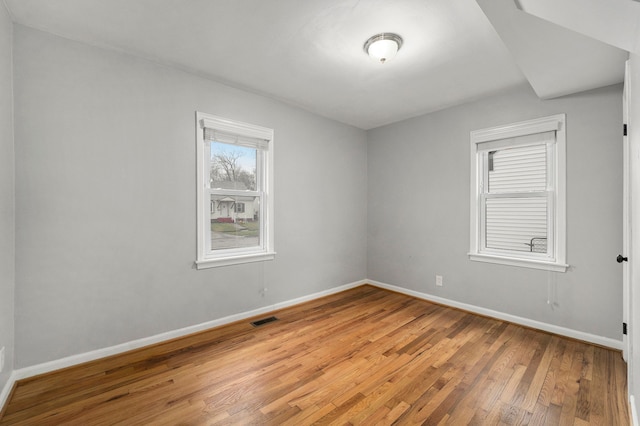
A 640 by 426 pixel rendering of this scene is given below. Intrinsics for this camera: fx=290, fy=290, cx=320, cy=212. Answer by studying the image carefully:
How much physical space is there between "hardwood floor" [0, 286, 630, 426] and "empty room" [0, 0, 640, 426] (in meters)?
0.02

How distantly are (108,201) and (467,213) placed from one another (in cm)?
388

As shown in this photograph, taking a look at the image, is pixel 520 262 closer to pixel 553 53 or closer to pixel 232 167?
pixel 553 53

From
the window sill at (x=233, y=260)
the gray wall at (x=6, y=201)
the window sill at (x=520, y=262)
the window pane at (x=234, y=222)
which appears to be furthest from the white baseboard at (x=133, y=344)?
the window sill at (x=520, y=262)

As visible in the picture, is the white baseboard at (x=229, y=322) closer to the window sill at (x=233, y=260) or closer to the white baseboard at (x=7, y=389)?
the white baseboard at (x=7, y=389)

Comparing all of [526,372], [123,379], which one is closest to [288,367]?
[123,379]

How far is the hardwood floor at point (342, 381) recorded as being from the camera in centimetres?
182

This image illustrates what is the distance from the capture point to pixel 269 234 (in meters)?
3.62

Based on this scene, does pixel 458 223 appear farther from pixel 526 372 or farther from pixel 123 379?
pixel 123 379

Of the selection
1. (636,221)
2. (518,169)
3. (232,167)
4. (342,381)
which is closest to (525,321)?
(518,169)

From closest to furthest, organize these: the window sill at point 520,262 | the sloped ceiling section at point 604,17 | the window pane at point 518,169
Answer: the sloped ceiling section at point 604,17
the window sill at point 520,262
the window pane at point 518,169

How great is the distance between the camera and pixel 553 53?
7.32 feet

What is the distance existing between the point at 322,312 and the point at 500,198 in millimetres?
2568

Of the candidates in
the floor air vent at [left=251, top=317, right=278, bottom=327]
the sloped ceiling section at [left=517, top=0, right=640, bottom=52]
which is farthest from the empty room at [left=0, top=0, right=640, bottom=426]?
the floor air vent at [left=251, top=317, right=278, bottom=327]

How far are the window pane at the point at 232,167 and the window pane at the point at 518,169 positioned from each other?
9.64 feet
